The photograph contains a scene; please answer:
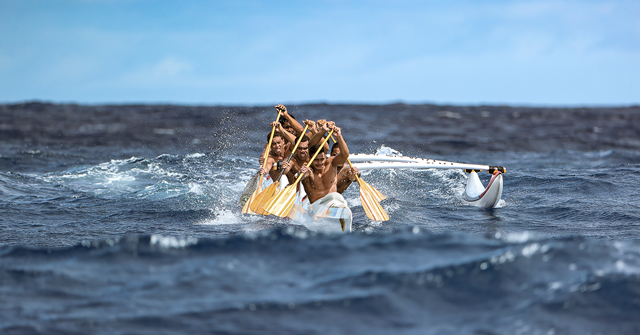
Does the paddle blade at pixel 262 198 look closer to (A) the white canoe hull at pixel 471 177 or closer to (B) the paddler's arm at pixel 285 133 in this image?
(B) the paddler's arm at pixel 285 133

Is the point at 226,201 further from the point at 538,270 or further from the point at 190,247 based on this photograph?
the point at 538,270

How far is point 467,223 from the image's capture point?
959 cm

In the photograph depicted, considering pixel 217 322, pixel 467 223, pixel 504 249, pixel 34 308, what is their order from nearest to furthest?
1. pixel 217 322
2. pixel 34 308
3. pixel 504 249
4. pixel 467 223

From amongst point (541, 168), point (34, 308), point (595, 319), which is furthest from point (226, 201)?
point (541, 168)

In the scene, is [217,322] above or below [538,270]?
below

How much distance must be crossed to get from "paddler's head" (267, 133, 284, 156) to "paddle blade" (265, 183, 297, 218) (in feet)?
7.38

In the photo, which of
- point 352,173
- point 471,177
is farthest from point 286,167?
point 471,177

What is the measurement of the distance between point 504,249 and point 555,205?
6.35 m

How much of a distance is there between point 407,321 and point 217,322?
5.11ft

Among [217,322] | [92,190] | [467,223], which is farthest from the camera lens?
[92,190]

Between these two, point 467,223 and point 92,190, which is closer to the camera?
point 467,223

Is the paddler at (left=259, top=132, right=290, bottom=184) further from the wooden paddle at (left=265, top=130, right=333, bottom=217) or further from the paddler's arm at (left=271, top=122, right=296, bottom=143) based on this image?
the wooden paddle at (left=265, top=130, right=333, bottom=217)

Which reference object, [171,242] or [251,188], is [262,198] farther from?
[171,242]

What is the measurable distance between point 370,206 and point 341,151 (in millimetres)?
1095
